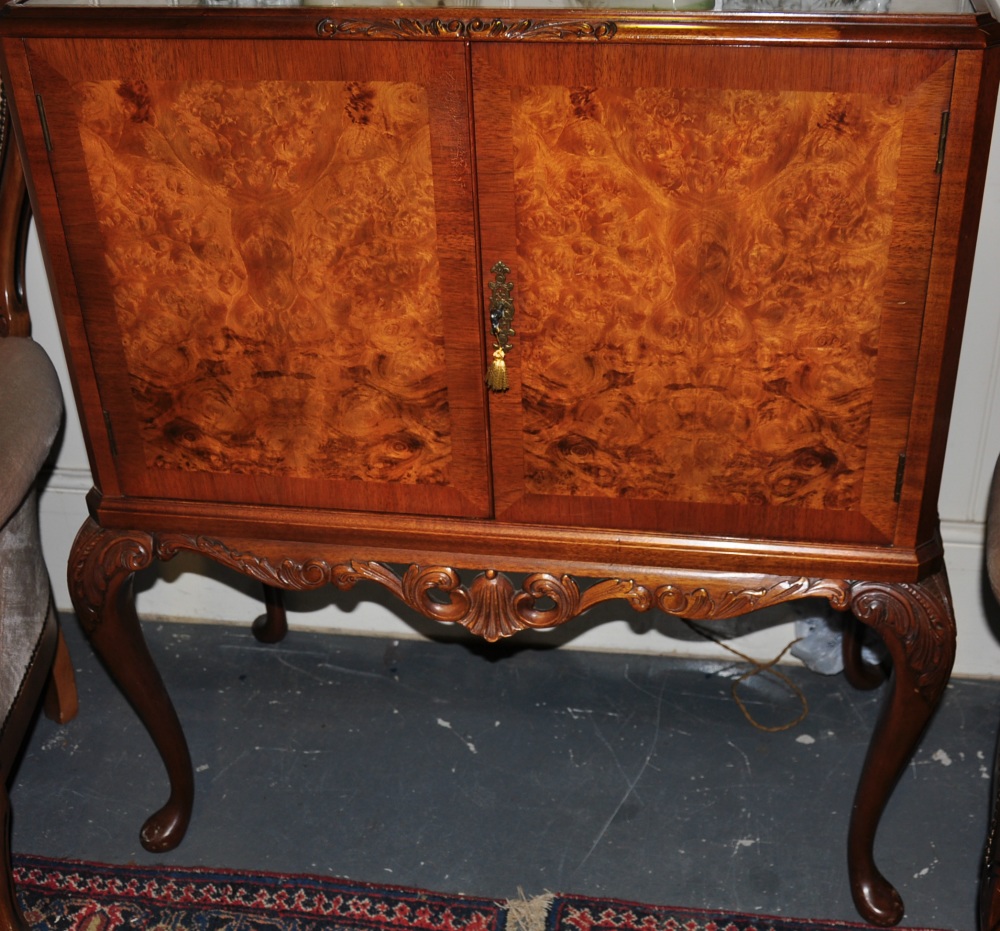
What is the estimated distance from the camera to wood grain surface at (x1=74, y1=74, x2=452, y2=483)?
1193mm

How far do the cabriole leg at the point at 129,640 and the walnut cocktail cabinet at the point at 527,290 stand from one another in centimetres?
4

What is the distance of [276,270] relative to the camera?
1265mm

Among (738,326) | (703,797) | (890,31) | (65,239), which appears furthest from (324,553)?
(890,31)

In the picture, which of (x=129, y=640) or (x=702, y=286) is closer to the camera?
(x=702, y=286)

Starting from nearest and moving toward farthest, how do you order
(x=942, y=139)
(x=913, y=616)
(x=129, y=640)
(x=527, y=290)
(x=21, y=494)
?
(x=942, y=139) → (x=527, y=290) → (x=913, y=616) → (x=21, y=494) → (x=129, y=640)

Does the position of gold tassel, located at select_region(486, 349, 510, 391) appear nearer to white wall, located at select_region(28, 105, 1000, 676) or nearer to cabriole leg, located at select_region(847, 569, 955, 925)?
cabriole leg, located at select_region(847, 569, 955, 925)

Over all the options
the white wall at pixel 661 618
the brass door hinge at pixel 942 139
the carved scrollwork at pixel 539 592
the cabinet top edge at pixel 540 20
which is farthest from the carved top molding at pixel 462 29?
the white wall at pixel 661 618

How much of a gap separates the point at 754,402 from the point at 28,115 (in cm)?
80

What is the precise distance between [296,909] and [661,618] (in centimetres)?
75

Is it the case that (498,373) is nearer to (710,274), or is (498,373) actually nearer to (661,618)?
(710,274)

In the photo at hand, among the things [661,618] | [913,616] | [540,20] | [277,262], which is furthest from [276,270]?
[661,618]

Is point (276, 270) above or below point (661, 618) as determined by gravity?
above

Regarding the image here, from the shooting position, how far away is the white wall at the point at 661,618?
67.6 inches

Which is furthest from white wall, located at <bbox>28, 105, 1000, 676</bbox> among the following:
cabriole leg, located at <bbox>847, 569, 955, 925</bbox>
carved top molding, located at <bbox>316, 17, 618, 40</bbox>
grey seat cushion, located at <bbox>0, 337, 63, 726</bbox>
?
carved top molding, located at <bbox>316, 17, 618, 40</bbox>
